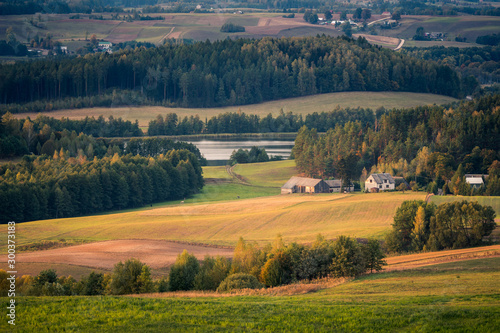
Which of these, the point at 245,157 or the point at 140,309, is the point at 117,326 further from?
the point at 245,157

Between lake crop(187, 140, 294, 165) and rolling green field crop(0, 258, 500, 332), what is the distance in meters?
88.5

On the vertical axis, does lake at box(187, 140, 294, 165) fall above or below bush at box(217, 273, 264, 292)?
below

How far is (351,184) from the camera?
295ft

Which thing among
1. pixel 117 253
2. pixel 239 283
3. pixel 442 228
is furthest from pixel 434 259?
pixel 117 253

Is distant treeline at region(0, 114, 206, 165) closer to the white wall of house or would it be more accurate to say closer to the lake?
the lake

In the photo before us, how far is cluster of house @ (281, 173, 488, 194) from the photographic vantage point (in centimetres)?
8562

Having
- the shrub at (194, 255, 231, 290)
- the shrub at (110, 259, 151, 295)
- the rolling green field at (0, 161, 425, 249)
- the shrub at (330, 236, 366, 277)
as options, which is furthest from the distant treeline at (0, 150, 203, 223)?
the shrub at (330, 236, 366, 277)

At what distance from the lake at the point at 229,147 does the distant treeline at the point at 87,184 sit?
21.5m

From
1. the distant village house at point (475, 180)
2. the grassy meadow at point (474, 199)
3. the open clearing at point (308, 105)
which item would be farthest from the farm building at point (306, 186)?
the open clearing at point (308, 105)

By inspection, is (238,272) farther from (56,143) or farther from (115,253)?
(56,143)

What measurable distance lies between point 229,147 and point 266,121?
81.6 ft

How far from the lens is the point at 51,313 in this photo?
19.9m

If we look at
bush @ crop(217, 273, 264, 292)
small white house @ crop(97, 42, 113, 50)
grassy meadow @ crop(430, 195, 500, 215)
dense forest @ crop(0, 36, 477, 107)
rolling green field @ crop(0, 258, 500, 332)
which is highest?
small white house @ crop(97, 42, 113, 50)

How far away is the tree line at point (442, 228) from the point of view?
1930 inches
